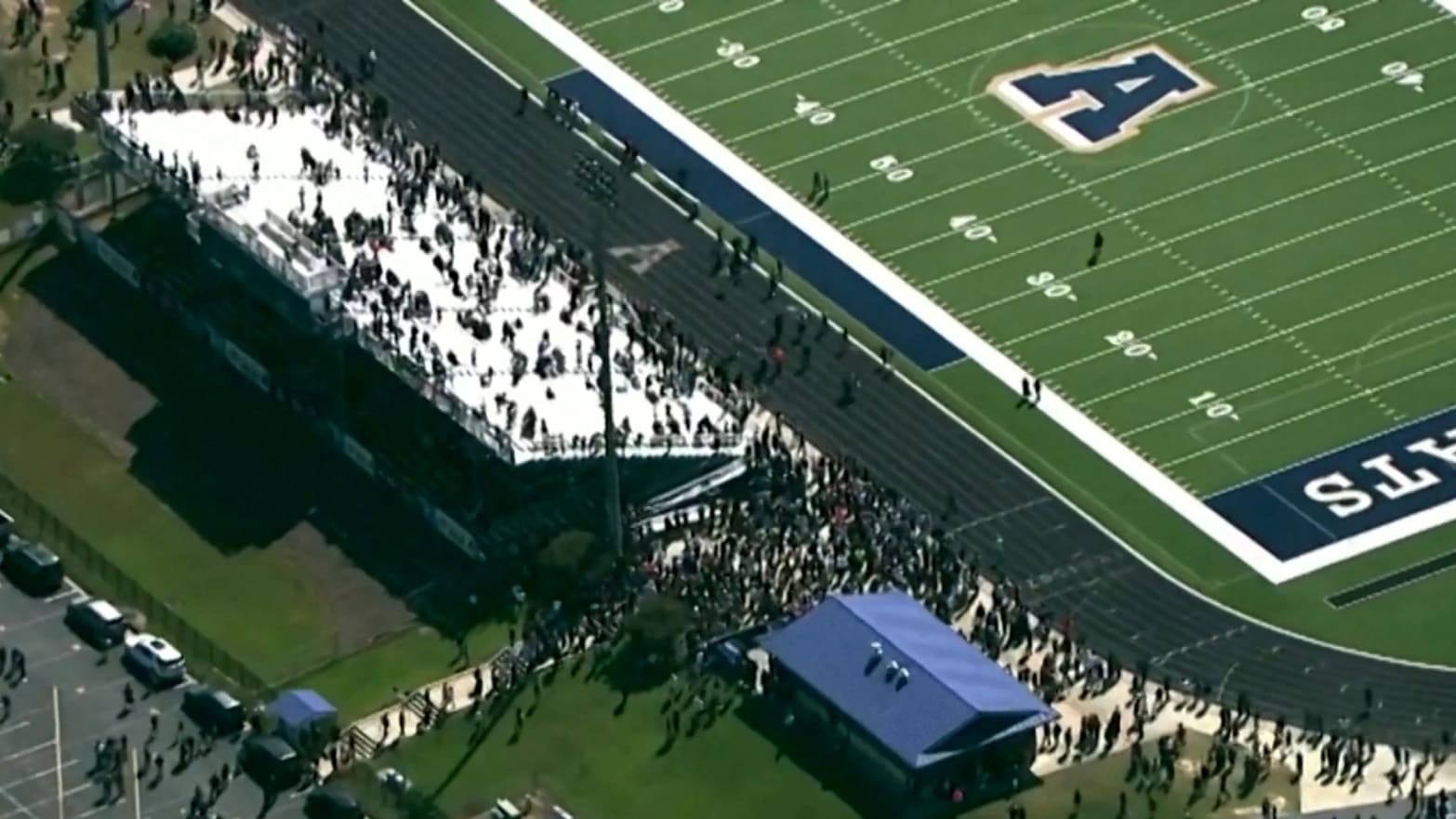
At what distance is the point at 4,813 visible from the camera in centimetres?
17300

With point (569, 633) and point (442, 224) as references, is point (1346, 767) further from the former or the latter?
point (442, 224)

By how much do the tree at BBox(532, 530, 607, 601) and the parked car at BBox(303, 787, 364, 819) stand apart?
12.5 m


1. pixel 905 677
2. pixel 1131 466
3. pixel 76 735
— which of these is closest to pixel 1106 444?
pixel 1131 466

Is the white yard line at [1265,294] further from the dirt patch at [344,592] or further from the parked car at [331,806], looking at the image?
the parked car at [331,806]

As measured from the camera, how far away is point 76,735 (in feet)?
579

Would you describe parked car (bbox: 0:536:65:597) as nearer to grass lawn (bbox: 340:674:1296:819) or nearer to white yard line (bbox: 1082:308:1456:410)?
grass lawn (bbox: 340:674:1296:819)

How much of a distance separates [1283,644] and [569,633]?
69.7ft

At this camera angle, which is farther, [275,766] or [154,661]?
[154,661]

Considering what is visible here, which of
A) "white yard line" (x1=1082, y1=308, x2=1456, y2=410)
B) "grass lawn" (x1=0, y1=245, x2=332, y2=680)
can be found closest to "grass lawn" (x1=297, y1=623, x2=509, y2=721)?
"grass lawn" (x1=0, y1=245, x2=332, y2=680)

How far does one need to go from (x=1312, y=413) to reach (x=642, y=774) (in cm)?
2775

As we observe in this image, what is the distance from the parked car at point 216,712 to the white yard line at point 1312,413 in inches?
1237

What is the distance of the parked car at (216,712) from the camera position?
17675 cm

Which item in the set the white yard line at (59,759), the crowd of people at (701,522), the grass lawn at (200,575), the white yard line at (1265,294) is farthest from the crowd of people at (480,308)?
the white yard line at (59,759)

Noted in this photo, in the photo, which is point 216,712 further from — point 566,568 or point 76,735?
point 566,568
